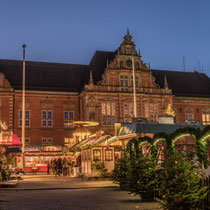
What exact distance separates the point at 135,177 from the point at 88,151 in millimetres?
13122

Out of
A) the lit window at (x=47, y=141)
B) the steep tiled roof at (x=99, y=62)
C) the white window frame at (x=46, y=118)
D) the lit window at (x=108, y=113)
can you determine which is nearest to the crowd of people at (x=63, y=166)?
the lit window at (x=47, y=141)

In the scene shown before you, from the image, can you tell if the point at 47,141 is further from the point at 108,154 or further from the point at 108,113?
the point at 108,154

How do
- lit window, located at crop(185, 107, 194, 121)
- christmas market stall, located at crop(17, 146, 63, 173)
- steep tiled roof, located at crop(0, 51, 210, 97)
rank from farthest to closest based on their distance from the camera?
lit window, located at crop(185, 107, 194, 121) < steep tiled roof, located at crop(0, 51, 210, 97) < christmas market stall, located at crop(17, 146, 63, 173)

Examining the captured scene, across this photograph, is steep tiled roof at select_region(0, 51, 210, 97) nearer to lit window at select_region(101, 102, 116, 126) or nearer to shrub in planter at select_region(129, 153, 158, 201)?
lit window at select_region(101, 102, 116, 126)

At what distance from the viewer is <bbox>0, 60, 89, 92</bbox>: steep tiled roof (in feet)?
154

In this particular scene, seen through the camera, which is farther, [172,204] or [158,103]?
[158,103]

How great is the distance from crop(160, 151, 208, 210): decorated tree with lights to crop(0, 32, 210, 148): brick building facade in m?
34.6

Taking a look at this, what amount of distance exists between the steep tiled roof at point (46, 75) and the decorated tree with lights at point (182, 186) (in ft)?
126

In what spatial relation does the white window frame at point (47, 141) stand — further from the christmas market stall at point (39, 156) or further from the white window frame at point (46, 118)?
the christmas market stall at point (39, 156)

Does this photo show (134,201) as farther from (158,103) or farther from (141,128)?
(158,103)

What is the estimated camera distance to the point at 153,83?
48.8 metres

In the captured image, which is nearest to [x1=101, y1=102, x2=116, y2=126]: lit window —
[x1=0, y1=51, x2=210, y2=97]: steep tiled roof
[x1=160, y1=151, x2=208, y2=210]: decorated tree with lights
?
[x1=0, y1=51, x2=210, y2=97]: steep tiled roof

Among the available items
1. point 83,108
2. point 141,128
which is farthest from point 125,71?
point 141,128

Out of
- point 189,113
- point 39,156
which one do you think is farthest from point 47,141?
point 189,113
